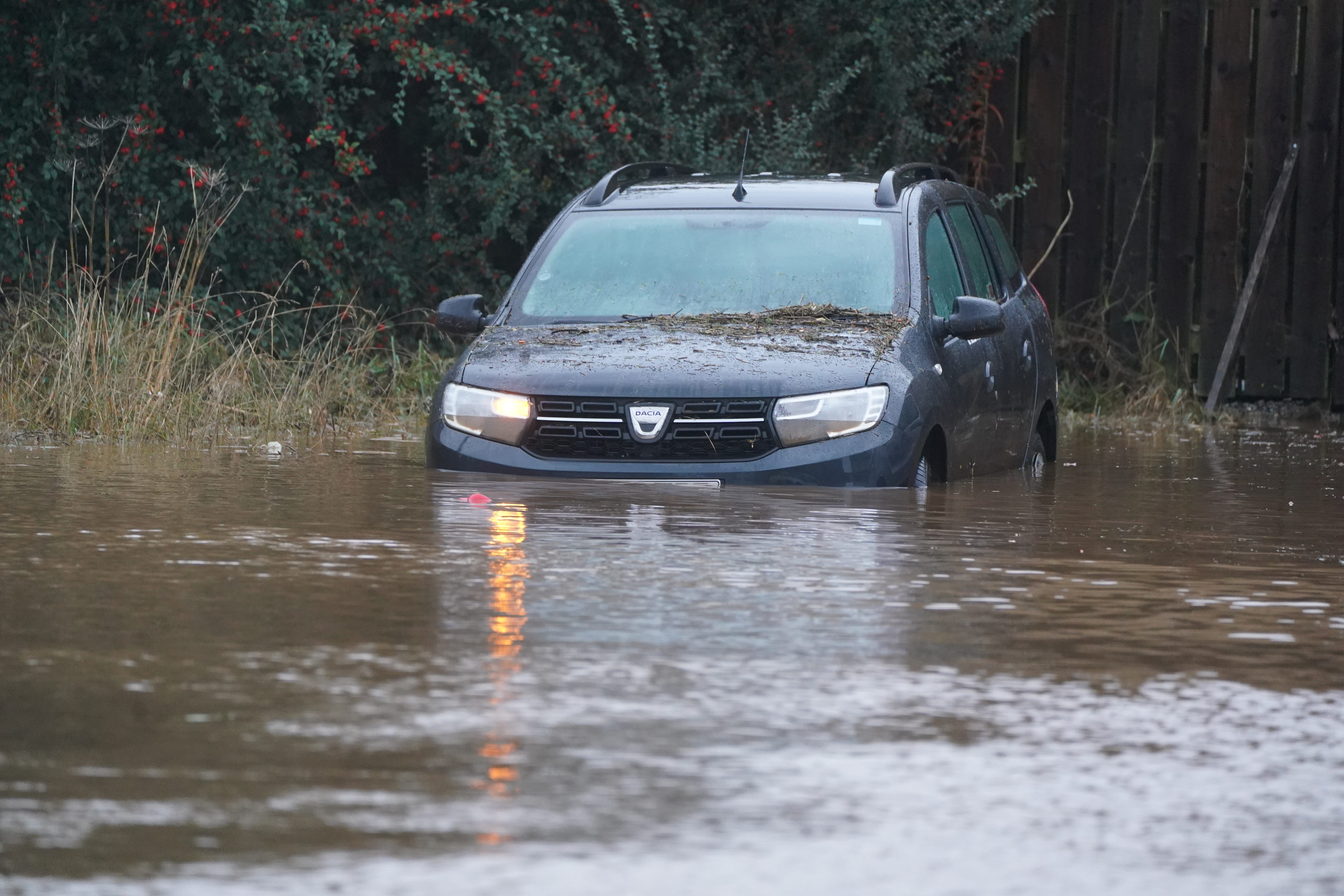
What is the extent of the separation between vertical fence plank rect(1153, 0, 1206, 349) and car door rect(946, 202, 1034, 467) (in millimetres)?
5763

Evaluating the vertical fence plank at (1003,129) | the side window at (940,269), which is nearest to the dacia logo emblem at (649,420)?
the side window at (940,269)

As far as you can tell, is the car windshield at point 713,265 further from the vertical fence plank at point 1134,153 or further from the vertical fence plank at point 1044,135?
the vertical fence plank at point 1044,135

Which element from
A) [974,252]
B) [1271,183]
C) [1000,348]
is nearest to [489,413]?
[1000,348]

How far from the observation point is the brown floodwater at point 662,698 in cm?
381

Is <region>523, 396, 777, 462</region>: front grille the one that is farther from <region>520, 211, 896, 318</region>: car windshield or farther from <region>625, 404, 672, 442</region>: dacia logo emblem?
<region>520, 211, 896, 318</region>: car windshield

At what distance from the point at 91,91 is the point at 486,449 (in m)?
7.75

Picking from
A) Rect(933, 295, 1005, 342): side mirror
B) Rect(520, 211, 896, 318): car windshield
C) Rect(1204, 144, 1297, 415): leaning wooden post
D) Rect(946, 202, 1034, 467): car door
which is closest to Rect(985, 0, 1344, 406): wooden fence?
A: Rect(1204, 144, 1297, 415): leaning wooden post

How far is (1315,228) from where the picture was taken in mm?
16625

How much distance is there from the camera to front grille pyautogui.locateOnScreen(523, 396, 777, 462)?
8930 mm

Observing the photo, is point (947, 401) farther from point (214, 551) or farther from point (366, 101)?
point (366, 101)

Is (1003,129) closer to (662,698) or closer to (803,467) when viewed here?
(803,467)

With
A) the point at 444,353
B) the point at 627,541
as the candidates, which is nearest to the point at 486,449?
the point at 627,541

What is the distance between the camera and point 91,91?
15852 millimetres

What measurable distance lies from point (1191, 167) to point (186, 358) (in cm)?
752
